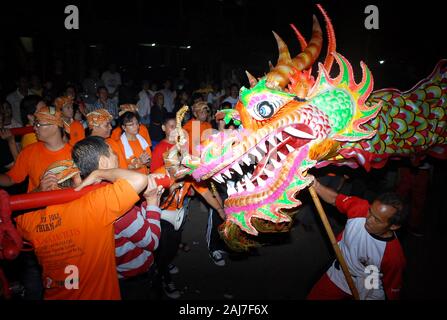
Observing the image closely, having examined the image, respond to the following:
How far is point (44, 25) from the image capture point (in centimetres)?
926

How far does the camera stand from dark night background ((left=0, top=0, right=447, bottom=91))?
4645 millimetres

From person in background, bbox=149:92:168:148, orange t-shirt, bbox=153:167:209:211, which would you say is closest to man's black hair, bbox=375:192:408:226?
orange t-shirt, bbox=153:167:209:211

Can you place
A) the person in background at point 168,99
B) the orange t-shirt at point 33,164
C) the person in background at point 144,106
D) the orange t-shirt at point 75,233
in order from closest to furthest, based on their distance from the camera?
the orange t-shirt at point 75,233
the orange t-shirt at point 33,164
the person in background at point 144,106
the person in background at point 168,99

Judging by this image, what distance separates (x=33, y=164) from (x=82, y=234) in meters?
1.56

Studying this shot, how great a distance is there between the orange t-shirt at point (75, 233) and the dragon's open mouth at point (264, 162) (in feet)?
2.13

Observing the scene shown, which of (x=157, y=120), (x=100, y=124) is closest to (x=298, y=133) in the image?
(x=100, y=124)

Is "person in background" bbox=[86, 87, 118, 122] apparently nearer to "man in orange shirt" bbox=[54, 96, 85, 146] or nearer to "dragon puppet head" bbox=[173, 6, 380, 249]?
"man in orange shirt" bbox=[54, 96, 85, 146]

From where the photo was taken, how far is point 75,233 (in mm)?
1723

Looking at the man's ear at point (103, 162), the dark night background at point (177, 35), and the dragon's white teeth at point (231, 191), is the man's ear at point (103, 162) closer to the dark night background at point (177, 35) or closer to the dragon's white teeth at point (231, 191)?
the dragon's white teeth at point (231, 191)

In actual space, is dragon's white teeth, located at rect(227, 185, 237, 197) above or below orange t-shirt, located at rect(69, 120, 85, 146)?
below

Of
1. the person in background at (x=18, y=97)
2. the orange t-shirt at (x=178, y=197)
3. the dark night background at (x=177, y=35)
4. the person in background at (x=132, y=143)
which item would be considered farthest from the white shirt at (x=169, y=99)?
the orange t-shirt at (x=178, y=197)

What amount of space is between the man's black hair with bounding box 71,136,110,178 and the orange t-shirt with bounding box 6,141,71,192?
1067 millimetres

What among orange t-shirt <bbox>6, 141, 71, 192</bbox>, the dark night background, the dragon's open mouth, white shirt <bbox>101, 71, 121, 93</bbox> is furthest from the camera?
white shirt <bbox>101, 71, 121, 93</bbox>

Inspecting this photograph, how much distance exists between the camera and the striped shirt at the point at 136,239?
203 cm
